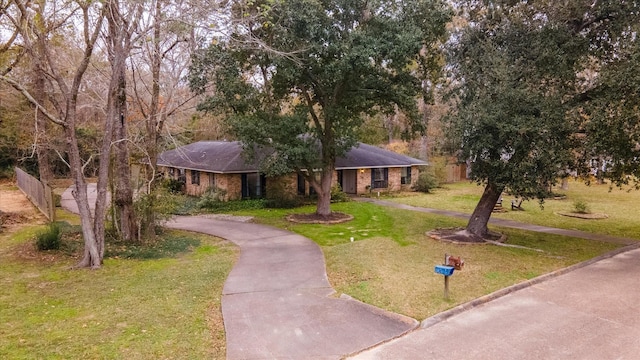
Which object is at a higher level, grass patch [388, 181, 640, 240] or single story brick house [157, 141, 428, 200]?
single story brick house [157, 141, 428, 200]

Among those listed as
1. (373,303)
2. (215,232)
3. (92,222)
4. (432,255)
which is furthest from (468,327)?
(215,232)

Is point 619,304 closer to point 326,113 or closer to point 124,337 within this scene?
point 124,337

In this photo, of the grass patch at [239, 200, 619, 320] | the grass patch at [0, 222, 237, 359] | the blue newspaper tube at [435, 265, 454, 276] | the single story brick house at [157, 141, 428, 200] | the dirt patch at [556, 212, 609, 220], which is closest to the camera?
the grass patch at [0, 222, 237, 359]

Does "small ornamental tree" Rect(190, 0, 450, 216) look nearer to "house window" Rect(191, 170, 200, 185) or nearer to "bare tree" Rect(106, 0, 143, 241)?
"bare tree" Rect(106, 0, 143, 241)

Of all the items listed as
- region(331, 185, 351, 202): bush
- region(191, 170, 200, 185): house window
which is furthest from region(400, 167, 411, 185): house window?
region(191, 170, 200, 185): house window

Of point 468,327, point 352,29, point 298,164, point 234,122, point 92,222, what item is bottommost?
point 468,327

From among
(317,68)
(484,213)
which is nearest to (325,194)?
(317,68)

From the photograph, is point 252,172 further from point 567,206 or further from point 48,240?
point 567,206

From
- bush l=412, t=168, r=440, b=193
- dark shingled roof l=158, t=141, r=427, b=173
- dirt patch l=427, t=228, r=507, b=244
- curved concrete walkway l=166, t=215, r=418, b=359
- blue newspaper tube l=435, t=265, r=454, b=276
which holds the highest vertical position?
dark shingled roof l=158, t=141, r=427, b=173
